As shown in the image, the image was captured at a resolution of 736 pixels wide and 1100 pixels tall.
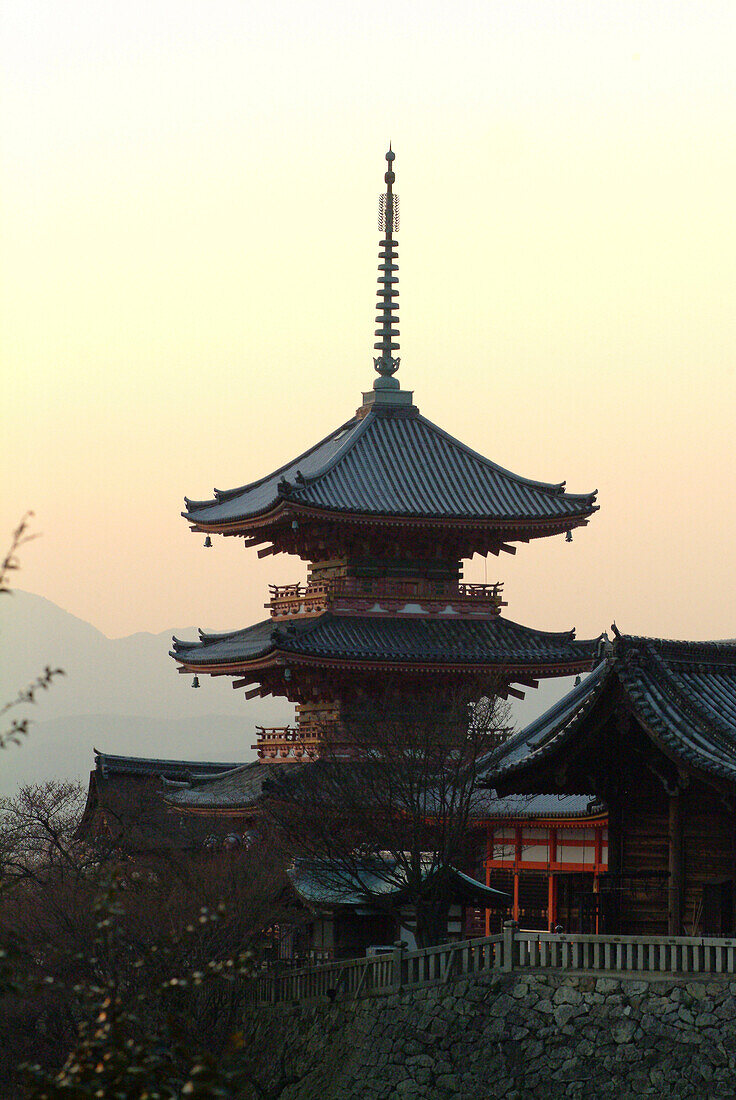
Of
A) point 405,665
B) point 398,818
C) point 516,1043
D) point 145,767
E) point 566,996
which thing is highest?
point 405,665

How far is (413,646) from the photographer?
41.7 meters

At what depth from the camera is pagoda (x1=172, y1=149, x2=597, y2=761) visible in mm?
41344

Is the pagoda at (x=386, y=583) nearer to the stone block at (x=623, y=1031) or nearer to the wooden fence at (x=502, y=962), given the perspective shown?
the wooden fence at (x=502, y=962)

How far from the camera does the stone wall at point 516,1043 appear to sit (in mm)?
21641

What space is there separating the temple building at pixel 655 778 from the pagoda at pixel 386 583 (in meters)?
14.4

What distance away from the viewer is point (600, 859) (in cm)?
3600

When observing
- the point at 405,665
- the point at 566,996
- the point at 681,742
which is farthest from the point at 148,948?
the point at 405,665

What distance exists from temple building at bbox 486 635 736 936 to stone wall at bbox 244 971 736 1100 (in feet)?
7.11

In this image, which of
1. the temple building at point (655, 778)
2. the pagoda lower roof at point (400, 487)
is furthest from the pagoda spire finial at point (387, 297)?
the temple building at point (655, 778)

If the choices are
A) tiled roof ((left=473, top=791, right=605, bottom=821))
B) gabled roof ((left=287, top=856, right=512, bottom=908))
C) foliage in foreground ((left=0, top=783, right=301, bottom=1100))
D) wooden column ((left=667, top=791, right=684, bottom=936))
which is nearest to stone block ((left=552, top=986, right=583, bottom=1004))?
wooden column ((left=667, top=791, right=684, bottom=936))

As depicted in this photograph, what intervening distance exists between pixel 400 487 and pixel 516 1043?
842 inches

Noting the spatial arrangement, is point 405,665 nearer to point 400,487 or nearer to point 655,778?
point 400,487

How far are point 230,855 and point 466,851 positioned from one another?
494 cm

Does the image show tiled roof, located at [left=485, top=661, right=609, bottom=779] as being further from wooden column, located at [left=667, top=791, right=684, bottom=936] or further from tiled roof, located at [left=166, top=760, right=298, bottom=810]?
tiled roof, located at [left=166, top=760, right=298, bottom=810]
